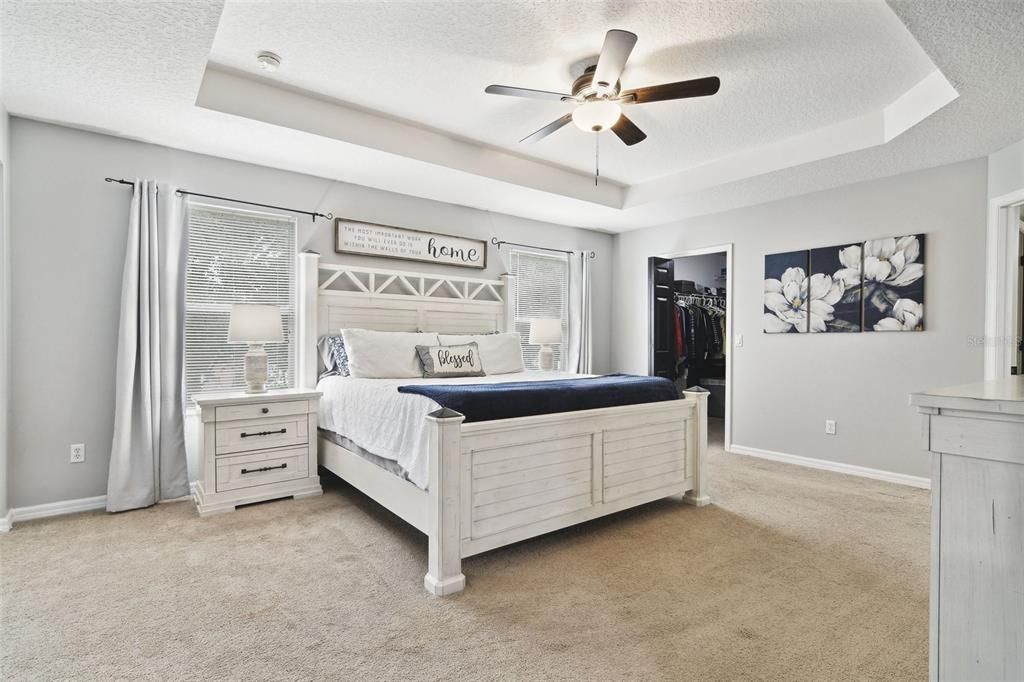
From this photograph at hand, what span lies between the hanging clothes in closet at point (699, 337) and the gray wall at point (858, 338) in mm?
1048

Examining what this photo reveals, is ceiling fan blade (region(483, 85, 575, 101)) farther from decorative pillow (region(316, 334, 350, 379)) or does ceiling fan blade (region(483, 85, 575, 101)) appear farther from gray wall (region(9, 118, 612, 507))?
gray wall (region(9, 118, 612, 507))

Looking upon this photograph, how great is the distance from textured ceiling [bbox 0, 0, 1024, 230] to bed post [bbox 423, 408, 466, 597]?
6.19ft

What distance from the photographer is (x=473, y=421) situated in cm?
239

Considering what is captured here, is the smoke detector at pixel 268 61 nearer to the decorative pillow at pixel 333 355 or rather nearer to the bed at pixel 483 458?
the bed at pixel 483 458

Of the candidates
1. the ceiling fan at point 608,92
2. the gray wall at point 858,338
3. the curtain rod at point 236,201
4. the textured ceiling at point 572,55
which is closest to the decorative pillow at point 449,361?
the curtain rod at point 236,201

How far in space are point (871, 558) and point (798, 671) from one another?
1229 millimetres

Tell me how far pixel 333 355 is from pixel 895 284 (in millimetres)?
4384

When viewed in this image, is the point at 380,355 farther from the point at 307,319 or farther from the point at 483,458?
the point at 483,458

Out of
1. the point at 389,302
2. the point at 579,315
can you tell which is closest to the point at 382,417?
the point at 389,302

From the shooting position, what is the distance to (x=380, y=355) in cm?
Answer: 379

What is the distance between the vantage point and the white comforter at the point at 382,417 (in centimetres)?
244

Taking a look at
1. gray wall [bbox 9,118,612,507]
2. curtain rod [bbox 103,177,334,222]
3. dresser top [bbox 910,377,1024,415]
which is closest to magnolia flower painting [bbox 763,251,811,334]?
dresser top [bbox 910,377,1024,415]

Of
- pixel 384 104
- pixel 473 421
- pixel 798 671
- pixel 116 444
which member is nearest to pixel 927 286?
pixel 798 671

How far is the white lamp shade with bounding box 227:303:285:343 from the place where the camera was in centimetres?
337
